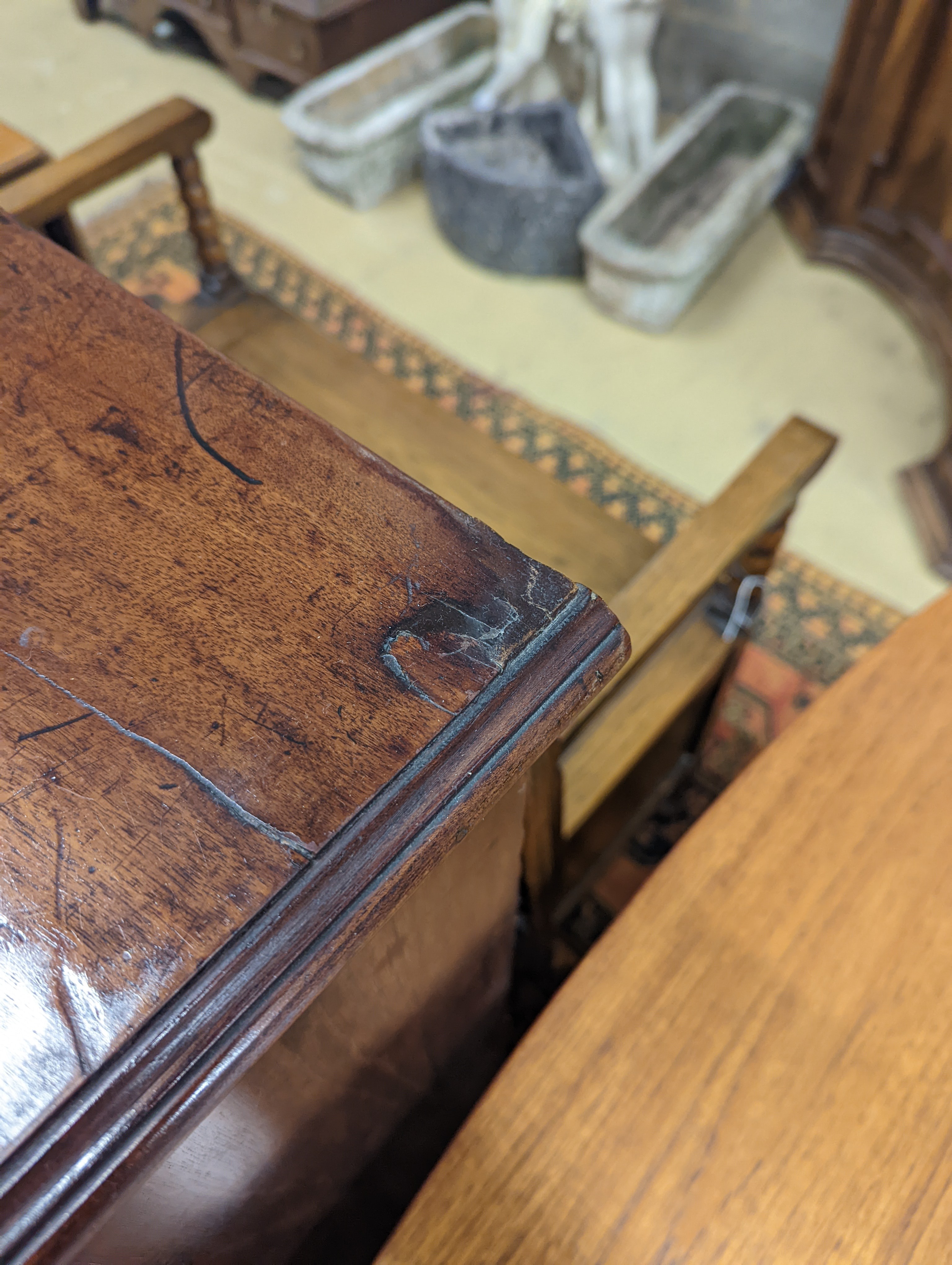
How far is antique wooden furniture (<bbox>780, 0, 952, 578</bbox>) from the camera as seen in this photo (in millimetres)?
2158

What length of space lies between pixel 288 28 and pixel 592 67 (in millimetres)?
1051

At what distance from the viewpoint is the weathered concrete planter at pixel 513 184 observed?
8.07ft

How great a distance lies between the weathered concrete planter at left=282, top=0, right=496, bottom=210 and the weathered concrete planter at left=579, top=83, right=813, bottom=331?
2.23ft

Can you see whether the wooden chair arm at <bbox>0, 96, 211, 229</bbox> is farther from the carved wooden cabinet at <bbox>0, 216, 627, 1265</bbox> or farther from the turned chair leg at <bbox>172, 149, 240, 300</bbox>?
the carved wooden cabinet at <bbox>0, 216, 627, 1265</bbox>

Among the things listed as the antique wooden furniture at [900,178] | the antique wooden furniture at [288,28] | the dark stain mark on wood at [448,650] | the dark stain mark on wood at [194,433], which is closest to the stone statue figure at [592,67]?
the antique wooden furniture at [288,28]

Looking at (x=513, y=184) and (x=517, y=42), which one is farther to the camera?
(x=517, y=42)

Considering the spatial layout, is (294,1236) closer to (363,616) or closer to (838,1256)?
(838,1256)

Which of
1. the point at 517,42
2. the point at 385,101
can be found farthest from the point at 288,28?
the point at 517,42

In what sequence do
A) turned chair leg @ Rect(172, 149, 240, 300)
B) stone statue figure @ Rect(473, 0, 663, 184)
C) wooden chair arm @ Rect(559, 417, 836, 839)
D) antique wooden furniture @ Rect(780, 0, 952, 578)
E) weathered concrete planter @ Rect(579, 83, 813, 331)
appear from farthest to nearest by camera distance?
stone statue figure @ Rect(473, 0, 663, 184) < weathered concrete planter @ Rect(579, 83, 813, 331) < antique wooden furniture @ Rect(780, 0, 952, 578) < turned chair leg @ Rect(172, 149, 240, 300) < wooden chair arm @ Rect(559, 417, 836, 839)

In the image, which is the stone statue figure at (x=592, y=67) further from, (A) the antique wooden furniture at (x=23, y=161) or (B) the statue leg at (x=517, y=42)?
Result: (A) the antique wooden furniture at (x=23, y=161)

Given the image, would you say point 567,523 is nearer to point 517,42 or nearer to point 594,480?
point 594,480

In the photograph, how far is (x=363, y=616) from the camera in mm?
389

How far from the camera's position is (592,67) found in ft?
9.13

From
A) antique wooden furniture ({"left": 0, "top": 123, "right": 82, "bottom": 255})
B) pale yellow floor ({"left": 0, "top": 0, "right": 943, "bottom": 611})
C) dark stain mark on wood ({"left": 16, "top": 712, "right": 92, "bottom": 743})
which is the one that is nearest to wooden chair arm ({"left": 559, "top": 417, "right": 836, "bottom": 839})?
dark stain mark on wood ({"left": 16, "top": 712, "right": 92, "bottom": 743})
